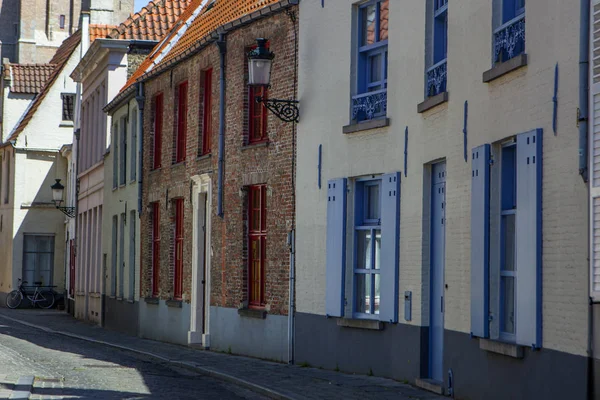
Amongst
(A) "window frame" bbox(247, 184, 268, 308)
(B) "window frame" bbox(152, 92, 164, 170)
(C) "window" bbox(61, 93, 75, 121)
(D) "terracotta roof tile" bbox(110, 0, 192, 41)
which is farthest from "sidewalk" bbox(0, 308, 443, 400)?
(C) "window" bbox(61, 93, 75, 121)

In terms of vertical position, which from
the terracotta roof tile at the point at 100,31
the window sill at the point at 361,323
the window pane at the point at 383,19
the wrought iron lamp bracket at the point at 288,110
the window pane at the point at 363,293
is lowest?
the window sill at the point at 361,323

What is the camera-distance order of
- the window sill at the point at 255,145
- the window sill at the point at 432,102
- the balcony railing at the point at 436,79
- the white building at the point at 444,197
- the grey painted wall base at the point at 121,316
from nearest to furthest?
the white building at the point at 444,197 < the window sill at the point at 432,102 < the balcony railing at the point at 436,79 < the window sill at the point at 255,145 < the grey painted wall base at the point at 121,316

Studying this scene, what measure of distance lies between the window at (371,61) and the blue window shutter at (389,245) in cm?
117

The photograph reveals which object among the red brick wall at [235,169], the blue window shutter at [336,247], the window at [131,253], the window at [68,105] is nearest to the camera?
the blue window shutter at [336,247]

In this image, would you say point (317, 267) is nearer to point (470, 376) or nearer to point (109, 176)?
point (470, 376)

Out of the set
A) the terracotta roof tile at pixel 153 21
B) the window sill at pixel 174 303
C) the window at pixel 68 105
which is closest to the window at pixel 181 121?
the window sill at pixel 174 303

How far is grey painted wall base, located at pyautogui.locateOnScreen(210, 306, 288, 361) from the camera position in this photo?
18194 mm

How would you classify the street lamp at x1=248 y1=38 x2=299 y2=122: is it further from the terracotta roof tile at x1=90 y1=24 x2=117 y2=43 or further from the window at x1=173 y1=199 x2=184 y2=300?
the terracotta roof tile at x1=90 y1=24 x2=117 y2=43

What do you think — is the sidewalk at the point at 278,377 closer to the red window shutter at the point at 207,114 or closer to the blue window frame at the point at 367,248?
the blue window frame at the point at 367,248

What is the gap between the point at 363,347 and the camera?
15438mm

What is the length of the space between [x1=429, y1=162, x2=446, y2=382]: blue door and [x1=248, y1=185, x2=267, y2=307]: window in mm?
5685

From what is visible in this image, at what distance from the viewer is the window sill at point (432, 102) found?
13125mm

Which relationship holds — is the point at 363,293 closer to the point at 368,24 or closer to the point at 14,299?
the point at 368,24

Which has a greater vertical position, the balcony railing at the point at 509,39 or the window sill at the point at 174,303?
the balcony railing at the point at 509,39
